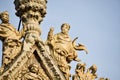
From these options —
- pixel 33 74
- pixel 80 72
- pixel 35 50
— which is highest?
pixel 35 50

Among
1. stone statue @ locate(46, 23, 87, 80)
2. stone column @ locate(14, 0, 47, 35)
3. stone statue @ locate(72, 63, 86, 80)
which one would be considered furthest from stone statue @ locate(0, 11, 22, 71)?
stone statue @ locate(72, 63, 86, 80)

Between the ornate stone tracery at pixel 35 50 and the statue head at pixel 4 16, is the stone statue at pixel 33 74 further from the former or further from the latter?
the statue head at pixel 4 16

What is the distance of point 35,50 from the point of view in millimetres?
15820

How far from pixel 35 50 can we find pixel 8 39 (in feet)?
2.43

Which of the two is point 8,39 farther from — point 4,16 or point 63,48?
point 63,48

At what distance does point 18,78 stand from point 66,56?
1.64 m

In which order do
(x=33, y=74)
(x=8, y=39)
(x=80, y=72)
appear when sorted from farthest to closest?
(x=80, y=72) → (x=8, y=39) → (x=33, y=74)

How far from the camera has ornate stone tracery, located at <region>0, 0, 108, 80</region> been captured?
15398 millimetres

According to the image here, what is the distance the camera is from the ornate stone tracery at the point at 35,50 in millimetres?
15398

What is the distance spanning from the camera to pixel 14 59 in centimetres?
1540

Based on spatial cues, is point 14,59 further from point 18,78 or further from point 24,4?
point 24,4

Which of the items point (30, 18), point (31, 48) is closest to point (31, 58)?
point (31, 48)

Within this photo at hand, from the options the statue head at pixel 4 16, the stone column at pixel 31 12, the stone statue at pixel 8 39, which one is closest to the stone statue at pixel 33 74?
the stone statue at pixel 8 39

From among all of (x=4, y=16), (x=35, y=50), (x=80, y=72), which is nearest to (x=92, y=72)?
(x=80, y=72)
